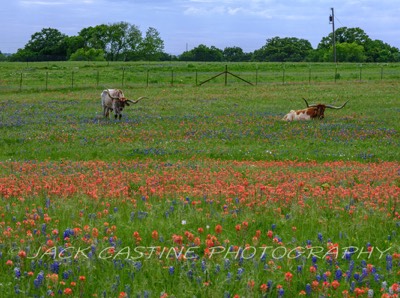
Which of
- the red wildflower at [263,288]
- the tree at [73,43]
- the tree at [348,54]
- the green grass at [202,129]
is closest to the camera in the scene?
the red wildflower at [263,288]

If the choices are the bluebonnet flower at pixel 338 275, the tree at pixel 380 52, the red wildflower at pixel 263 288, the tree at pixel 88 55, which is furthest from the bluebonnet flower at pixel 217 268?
the tree at pixel 380 52

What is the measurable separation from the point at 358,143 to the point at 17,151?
13458 millimetres

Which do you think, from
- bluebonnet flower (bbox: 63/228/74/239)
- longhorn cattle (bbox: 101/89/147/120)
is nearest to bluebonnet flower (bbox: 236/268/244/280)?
bluebonnet flower (bbox: 63/228/74/239)

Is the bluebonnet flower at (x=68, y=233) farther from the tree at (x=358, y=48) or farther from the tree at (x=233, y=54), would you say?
the tree at (x=233, y=54)

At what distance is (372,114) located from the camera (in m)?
30.0

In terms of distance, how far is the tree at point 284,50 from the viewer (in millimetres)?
142750

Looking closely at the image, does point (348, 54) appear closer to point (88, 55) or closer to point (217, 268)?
point (88, 55)

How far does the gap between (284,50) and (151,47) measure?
123 ft

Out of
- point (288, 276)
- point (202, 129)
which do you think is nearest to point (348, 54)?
point (202, 129)

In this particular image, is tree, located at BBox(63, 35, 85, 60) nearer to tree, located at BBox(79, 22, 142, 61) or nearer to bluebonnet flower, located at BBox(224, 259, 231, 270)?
tree, located at BBox(79, 22, 142, 61)

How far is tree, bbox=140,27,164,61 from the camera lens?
146875 mm

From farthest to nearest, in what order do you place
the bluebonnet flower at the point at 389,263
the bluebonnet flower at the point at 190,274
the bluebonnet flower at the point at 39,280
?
the bluebonnet flower at the point at 389,263
the bluebonnet flower at the point at 190,274
the bluebonnet flower at the point at 39,280

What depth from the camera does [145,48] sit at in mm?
147125

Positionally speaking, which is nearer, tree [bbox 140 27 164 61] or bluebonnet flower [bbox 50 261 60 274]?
bluebonnet flower [bbox 50 261 60 274]
